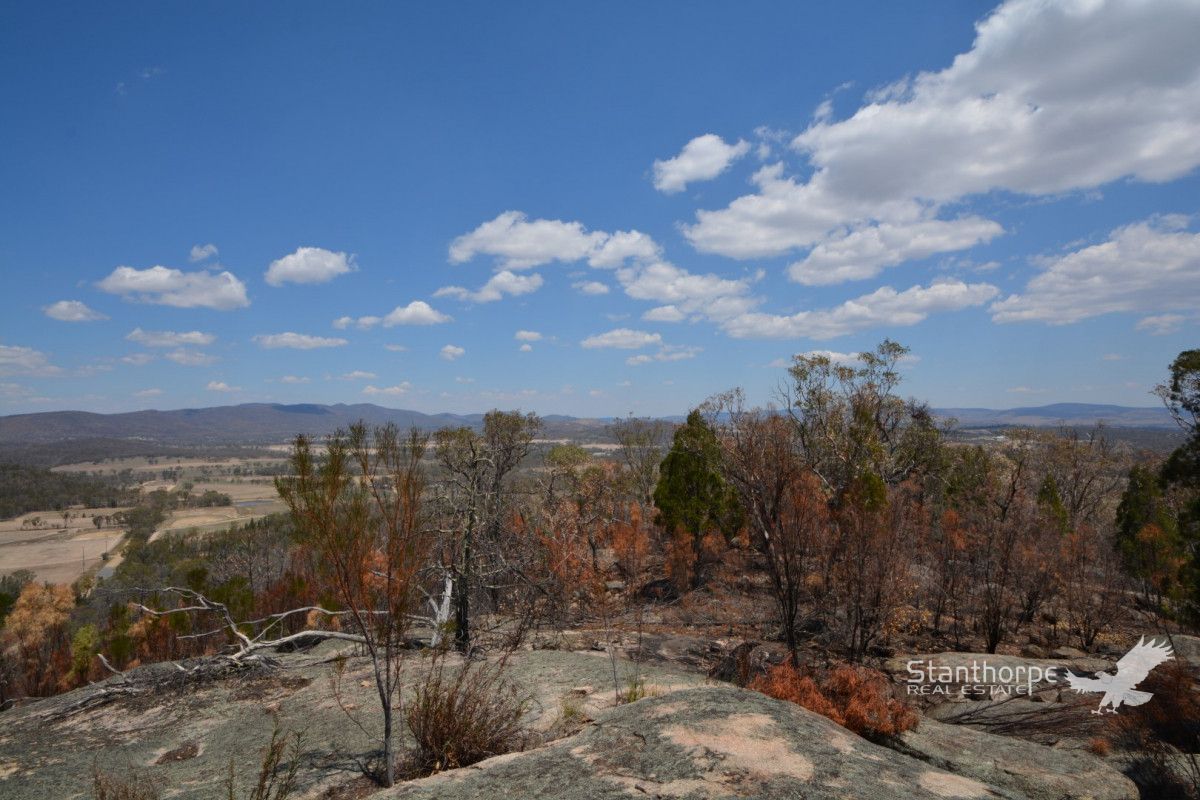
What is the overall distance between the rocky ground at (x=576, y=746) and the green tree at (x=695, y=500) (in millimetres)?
15135

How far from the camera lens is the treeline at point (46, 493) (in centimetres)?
12181

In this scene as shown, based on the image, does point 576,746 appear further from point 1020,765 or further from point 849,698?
point 1020,765

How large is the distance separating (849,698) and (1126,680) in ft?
21.7

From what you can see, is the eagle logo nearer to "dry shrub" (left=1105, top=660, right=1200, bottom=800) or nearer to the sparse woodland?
"dry shrub" (left=1105, top=660, right=1200, bottom=800)

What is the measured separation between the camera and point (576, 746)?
5.05 m

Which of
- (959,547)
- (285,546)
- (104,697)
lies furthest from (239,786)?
(285,546)

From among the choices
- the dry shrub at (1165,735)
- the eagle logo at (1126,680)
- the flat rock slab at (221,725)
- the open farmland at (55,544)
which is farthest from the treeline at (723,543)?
the open farmland at (55,544)

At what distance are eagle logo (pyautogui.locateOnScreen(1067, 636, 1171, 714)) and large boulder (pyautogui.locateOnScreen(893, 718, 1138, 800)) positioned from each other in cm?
364

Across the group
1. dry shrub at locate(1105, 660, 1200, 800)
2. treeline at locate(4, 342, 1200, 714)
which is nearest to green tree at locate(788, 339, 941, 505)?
treeline at locate(4, 342, 1200, 714)

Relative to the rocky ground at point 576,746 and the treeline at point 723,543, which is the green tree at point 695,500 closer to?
the treeline at point 723,543

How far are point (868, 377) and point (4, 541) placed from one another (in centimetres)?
12794

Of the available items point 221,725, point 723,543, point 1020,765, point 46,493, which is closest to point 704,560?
point 723,543

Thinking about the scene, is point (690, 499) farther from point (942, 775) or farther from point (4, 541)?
point (4, 541)

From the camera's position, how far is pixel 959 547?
17.9m
